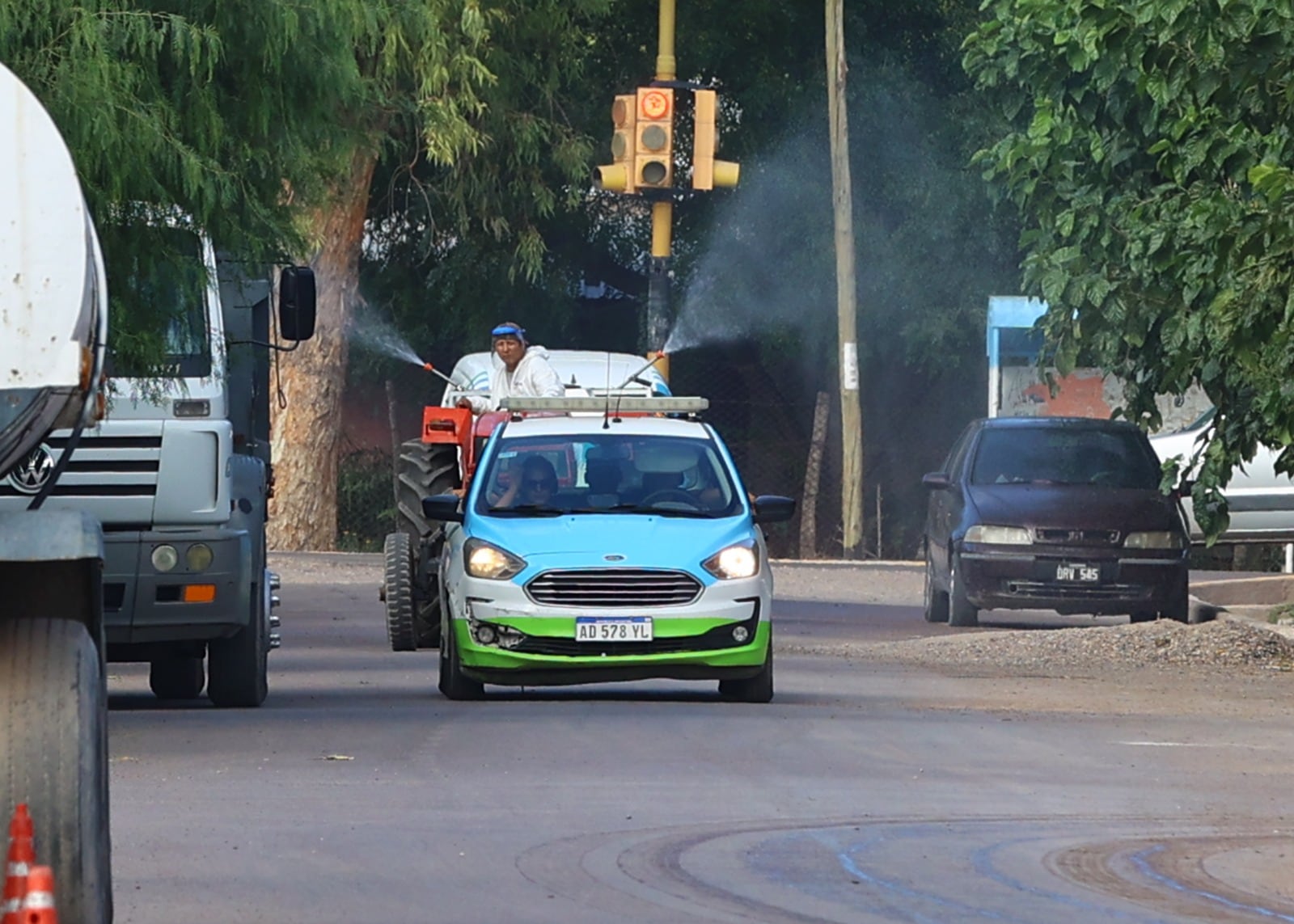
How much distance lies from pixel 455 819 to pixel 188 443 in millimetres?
4664

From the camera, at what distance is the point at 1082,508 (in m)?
22.9

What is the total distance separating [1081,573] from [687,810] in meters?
12.6

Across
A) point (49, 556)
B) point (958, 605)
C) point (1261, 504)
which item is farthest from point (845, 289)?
point (49, 556)

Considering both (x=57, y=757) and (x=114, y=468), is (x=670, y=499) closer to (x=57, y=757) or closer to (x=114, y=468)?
(x=114, y=468)

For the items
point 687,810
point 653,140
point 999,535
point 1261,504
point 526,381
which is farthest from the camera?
point 1261,504

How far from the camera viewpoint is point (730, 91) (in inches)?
1500

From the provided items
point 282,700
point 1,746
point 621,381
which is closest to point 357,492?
point 621,381

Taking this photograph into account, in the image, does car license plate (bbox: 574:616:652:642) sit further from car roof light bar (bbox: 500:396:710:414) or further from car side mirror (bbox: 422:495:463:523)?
car roof light bar (bbox: 500:396:710:414)

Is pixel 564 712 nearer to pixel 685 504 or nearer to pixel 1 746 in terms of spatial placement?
pixel 685 504

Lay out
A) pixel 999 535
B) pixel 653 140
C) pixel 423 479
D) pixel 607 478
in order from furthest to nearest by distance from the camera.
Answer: pixel 653 140
pixel 999 535
pixel 423 479
pixel 607 478

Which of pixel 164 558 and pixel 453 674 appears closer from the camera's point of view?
pixel 164 558

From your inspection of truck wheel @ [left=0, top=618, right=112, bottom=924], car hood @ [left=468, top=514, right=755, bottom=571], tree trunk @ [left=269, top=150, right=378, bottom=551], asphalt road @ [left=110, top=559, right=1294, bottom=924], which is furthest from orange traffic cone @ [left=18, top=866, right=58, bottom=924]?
tree trunk @ [left=269, top=150, right=378, bottom=551]

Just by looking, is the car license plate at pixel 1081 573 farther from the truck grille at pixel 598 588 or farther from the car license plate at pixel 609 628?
the car license plate at pixel 609 628

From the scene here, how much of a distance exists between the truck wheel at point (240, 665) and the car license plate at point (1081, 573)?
30.3 feet
